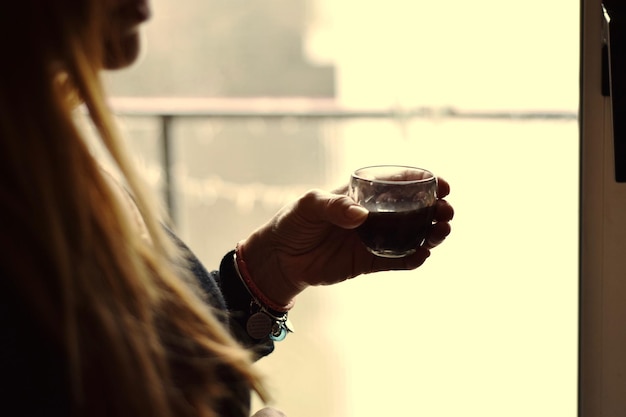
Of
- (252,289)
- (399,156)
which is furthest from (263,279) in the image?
(399,156)

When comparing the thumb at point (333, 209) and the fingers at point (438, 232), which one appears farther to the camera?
the fingers at point (438, 232)

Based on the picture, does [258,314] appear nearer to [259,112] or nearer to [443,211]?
[443,211]

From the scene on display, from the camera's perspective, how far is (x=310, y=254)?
1.13 meters

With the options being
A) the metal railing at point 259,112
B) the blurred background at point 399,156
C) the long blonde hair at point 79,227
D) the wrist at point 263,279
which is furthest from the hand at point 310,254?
the metal railing at point 259,112

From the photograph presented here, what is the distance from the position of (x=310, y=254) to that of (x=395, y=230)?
0.19 metres

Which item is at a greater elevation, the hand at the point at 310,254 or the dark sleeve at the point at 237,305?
the hand at the point at 310,254

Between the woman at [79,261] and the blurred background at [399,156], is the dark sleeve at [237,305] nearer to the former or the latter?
the woman at [79,261]

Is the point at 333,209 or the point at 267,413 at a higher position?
the point at 333,209

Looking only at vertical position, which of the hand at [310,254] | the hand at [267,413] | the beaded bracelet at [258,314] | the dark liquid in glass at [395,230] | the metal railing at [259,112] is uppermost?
the metal railing at [259,112]

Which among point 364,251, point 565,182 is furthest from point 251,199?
point 364,251

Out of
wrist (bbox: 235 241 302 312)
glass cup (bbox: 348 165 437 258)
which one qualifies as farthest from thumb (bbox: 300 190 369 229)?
wrist (bbox: 235 241 302 312)

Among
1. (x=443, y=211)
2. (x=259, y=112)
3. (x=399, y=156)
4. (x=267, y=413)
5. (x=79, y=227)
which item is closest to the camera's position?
(x=79, y=227)

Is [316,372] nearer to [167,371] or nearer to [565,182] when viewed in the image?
[565,182]

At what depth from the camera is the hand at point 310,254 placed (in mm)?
1093
